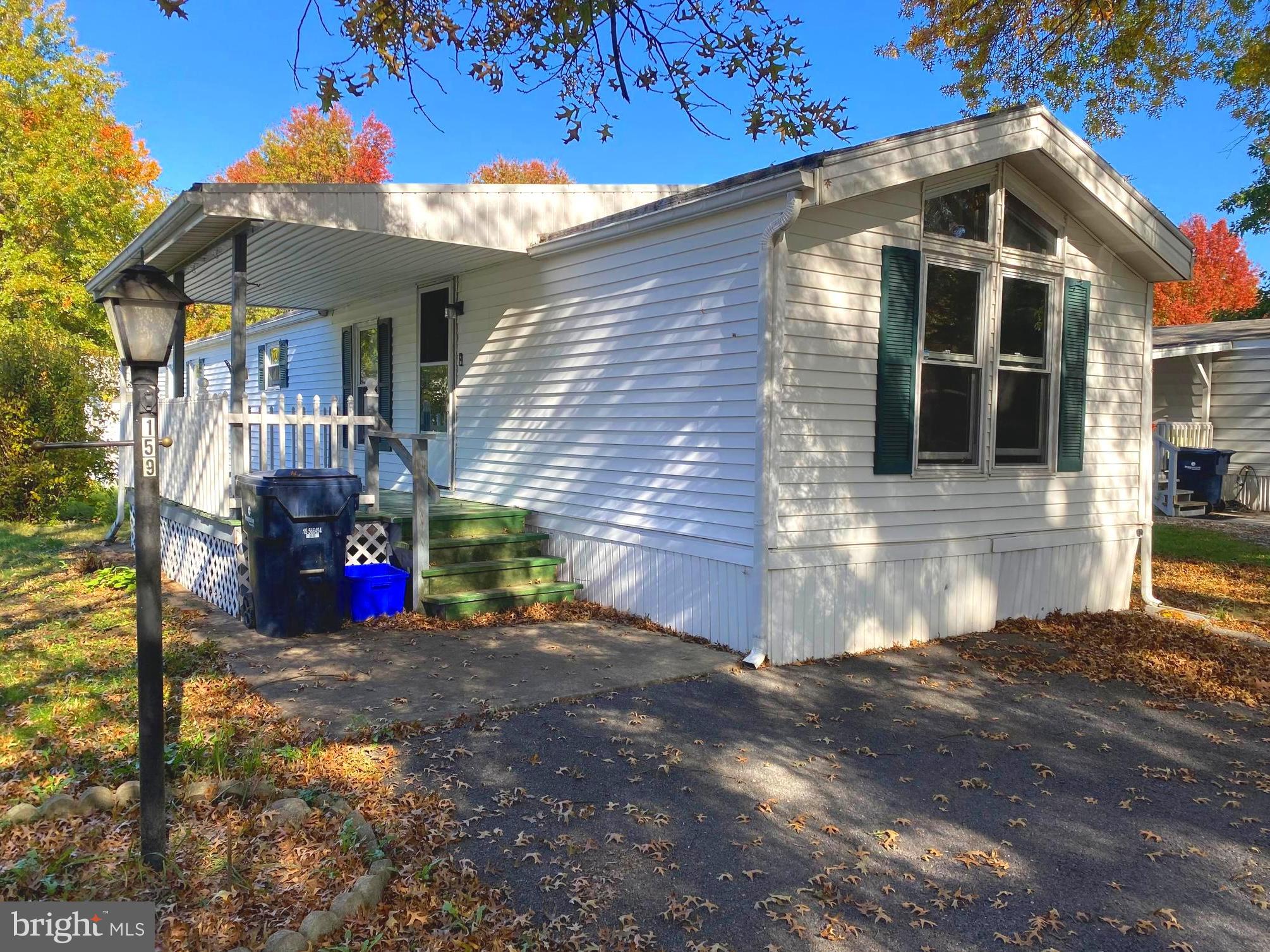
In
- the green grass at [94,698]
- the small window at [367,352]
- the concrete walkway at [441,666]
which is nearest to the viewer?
the green grass at [94,698]

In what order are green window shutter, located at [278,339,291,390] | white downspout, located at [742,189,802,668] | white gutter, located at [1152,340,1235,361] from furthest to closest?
white gutter, located at [1152,340,1235,361]
green window shutter, located at [278,339,291,390]
white downspout, located at [742,189,802,668]

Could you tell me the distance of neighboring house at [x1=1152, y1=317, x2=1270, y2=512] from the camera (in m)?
14.3

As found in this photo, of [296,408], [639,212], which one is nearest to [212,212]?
[296,408]

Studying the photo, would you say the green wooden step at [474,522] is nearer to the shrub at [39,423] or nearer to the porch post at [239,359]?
the porch post at [239,359]

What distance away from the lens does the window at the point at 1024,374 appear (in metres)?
6.96

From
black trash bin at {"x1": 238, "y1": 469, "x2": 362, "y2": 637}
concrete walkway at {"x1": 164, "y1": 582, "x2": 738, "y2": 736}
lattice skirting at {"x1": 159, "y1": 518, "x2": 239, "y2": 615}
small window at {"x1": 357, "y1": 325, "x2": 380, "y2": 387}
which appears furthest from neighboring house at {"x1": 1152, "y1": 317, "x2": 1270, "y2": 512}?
lattice skirting at {"x1": 159, "y1": 518, "x2": 239, "y2": 615}

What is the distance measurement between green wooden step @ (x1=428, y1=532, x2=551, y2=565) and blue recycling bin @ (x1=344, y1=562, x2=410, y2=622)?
42 cm

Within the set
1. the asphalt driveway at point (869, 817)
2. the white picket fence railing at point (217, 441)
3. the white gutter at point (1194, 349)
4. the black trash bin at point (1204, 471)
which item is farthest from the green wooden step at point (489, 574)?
the white gutter at point (1194, 349)

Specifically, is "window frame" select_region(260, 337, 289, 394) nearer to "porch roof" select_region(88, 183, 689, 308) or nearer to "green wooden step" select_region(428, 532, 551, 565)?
"porch roof" select_region(88, 183, 689, 308)

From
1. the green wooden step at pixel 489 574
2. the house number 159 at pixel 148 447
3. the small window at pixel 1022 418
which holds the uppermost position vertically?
the small window at pixel 1022 418

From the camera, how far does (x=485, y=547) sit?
297 inches

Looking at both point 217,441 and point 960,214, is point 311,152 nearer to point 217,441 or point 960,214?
point 217,441

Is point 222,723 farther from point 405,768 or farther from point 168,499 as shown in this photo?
point 168,499

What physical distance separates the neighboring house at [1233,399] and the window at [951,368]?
377 inches
